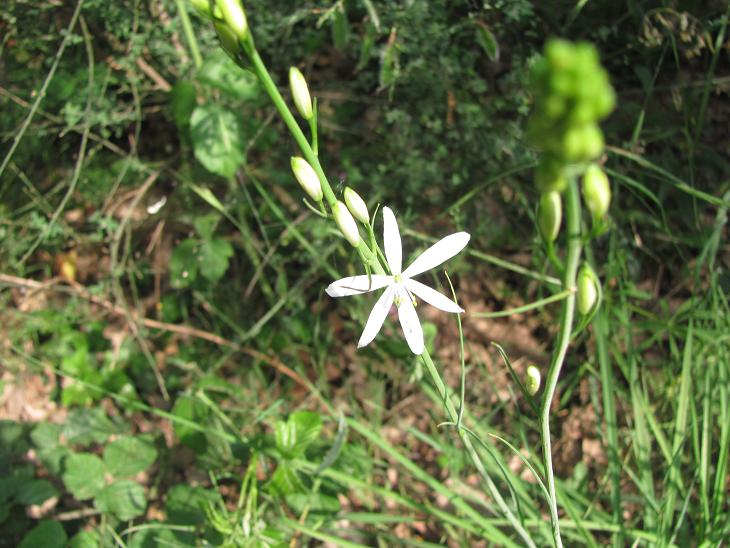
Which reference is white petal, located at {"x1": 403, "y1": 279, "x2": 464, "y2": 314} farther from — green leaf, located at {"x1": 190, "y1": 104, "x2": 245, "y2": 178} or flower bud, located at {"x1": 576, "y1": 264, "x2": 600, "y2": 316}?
green leaf, located at {"x1": 190, "y1": 104, "x2": 245, "y2": 178}

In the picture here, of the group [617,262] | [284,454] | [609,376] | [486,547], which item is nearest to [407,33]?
[617,262]

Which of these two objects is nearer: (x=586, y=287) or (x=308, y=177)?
(x=586, y=287)

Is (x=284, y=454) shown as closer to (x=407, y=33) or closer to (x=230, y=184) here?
(x=230, y=184)

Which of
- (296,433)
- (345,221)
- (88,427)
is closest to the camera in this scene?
(345,221)

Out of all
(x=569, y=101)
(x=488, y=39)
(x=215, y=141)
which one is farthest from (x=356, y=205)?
(x=215, y=141)

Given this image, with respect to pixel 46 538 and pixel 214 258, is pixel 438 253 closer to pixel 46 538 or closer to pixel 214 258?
pixel 214 258

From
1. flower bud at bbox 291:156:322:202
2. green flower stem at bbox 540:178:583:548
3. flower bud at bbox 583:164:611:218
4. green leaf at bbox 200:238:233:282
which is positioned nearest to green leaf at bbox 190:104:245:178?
green leaf at bbox 200:238:233:282

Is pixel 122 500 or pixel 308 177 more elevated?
pixel 308 177

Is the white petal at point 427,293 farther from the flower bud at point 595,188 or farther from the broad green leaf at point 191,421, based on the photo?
the broad green leaf at point 191,421
